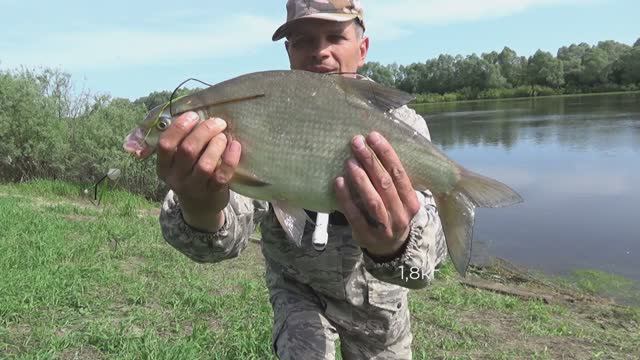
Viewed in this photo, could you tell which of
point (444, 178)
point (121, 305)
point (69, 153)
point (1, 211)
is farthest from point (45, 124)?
point (444, 178)

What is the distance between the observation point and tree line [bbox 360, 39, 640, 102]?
9131cm

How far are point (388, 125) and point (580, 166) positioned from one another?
2285cm

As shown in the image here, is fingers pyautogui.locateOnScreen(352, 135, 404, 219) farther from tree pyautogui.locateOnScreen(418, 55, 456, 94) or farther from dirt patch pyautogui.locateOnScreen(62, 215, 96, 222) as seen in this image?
tree pyautogui.locateOnScreen(418, 55, 456, 94)

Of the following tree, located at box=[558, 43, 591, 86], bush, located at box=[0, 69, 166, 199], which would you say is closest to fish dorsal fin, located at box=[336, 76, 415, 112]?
bush, located at box=[0, 69, 166, 199]

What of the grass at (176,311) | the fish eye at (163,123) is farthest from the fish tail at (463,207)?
the grass at (176,311)

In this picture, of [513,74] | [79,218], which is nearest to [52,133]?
[79,218]

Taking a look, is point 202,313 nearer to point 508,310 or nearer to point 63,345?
point 63,345

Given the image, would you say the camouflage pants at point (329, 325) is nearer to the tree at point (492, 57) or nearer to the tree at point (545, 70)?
the tree at point (545, 70)

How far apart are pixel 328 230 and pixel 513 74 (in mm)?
106530

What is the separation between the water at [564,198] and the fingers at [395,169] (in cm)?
1072

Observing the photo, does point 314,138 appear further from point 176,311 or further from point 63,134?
point 63,134

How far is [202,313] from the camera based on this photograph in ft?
19.9

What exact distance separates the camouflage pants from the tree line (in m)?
90.2

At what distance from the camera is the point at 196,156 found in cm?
230
